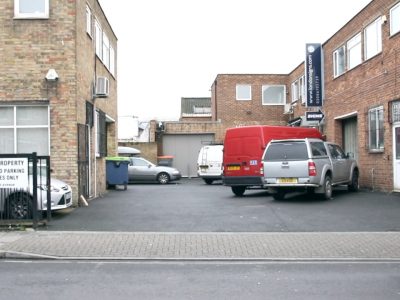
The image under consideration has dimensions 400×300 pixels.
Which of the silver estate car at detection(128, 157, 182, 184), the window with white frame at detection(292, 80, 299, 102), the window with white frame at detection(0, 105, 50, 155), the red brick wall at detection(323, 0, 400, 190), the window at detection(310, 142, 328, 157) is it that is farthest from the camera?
the window with white frame at detection(292, 80, 299, 102)

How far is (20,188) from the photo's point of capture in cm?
1192

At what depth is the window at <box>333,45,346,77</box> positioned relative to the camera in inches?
909

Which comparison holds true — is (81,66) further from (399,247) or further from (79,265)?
(399,247)

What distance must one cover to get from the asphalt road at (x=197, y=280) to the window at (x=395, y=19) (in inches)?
428

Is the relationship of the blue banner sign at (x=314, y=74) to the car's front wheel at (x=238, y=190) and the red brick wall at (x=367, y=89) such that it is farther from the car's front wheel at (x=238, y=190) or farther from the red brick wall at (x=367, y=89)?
the car's front wheel at (x=238, y=190)

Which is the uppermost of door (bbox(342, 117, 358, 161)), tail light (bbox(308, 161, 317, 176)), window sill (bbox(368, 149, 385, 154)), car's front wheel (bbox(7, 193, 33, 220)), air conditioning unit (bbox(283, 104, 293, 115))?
air conditioning unit (bbox(283, 104, 293, 115))

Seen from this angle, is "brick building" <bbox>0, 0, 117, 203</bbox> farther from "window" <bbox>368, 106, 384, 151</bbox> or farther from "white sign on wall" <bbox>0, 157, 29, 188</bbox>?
"window" <bbox>368, 106, 384, 151</bbox>

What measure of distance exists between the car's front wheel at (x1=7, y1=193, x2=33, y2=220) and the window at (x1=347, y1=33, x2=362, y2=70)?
1383cm

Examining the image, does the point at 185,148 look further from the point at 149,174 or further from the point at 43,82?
the point at 43,82

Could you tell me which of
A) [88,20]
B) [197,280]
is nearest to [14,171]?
[197,280]

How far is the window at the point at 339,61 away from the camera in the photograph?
75.7 feet

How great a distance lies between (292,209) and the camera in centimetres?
1474

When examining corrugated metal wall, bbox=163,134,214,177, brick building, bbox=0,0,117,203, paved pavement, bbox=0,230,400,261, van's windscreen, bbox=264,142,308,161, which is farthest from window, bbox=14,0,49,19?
corrugated metal wall, bbox=163,134,214,177

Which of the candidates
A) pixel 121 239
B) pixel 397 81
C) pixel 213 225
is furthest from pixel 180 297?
pixel 397 81
